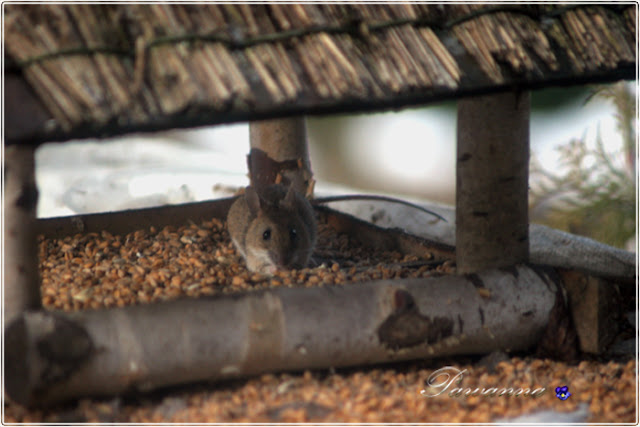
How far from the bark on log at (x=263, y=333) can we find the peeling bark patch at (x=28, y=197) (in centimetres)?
39

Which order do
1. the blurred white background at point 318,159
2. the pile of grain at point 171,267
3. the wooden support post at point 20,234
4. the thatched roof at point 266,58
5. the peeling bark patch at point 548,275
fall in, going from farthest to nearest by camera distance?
the blurred white background at point 318,159
the peeling bark patch at point 548,275
the pile of grain at point 171,267
the wooden support post at point 20,234
the thatched roof at point 266,58

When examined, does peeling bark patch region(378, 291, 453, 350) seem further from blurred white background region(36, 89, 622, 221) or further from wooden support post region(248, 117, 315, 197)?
blurred white background region(36, 89, 622, 221)

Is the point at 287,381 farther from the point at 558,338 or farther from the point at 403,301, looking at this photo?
the point at 558,338

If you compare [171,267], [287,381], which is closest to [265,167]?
[171,267]

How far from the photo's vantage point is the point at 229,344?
279 centimetres

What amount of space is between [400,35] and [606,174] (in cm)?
567

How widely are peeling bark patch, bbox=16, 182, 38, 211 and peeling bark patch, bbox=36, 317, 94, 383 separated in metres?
0.41

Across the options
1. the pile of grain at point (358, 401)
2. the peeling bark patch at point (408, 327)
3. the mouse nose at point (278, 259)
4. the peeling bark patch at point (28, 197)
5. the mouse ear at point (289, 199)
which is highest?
the peeling bark patch at point (28, 197)

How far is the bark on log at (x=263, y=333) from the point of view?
2598 millimetres

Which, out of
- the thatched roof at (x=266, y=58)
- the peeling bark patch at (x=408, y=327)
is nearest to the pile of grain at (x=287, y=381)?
the peeling bark patch at (x=408, y=327)

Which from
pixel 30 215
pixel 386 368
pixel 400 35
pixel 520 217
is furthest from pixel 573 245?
pixel 30 215

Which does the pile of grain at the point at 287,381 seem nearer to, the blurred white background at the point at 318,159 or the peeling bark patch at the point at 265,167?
the peeling bark patch at the point at 265,167

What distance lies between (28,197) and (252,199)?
7.05ft

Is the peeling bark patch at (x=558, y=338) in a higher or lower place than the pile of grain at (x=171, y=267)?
lower
